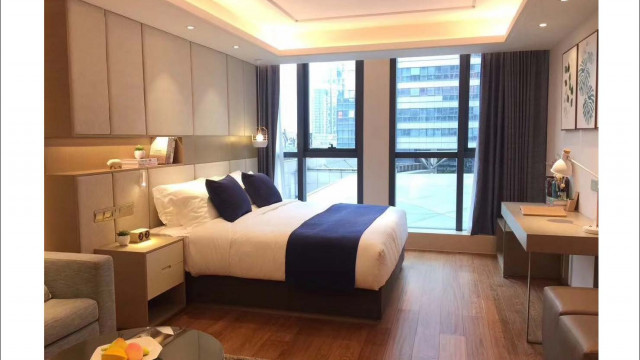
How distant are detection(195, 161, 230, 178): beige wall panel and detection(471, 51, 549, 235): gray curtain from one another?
283 centimetres

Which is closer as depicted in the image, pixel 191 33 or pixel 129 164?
pixel 129 164

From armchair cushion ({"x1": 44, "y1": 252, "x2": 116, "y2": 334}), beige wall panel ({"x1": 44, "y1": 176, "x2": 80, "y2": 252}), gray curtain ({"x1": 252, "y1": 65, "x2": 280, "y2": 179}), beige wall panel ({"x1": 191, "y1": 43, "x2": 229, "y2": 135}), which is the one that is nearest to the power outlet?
beige wall panel ({"x1": 44, "y1": 176, "x2": 80, "y2": 252})

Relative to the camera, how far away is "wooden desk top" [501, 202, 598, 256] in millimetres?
2904

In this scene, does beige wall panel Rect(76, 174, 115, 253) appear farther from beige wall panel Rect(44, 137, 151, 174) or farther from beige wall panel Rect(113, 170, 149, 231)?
beige wall panel Rect(44, 137, 151, 174)

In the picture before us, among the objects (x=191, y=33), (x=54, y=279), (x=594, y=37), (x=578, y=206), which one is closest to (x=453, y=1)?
(x=594, y=37)

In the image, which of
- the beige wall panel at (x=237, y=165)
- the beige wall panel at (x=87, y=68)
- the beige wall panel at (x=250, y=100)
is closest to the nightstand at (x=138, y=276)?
the beige wall panel at (x=87, y=68)

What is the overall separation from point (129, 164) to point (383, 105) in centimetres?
314

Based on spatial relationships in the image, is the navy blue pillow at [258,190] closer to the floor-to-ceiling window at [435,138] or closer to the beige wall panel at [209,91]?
the beige wall panel at [209,91]

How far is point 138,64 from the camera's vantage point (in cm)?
376

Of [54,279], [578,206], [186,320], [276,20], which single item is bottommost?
[186,320]

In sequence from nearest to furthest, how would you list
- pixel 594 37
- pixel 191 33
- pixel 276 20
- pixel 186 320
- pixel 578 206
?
1. pixel 594 37
2. pixel 186 320
3. pixel 578 206
4. pixel 191 33
5. pixel 276 20
